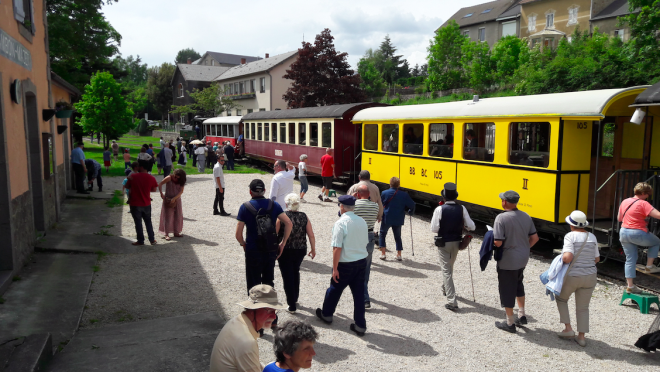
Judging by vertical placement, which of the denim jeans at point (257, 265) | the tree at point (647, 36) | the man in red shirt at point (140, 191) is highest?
the tree at point (647, 36)

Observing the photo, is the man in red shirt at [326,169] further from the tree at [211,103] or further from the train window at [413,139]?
the tree at [211,103]

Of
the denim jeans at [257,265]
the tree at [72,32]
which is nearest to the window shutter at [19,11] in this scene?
the denim jeans at [257,265]

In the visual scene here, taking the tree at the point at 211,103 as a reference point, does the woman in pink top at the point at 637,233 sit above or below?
below

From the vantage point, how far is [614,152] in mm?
9656

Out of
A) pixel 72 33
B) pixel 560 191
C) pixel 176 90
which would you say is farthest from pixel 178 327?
pixel 176 90

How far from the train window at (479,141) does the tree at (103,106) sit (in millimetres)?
26671

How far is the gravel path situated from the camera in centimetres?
548

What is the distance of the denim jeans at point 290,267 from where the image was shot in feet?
20.5

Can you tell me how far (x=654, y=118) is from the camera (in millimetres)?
8969

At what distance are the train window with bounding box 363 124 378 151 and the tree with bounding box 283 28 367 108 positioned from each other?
85.3 feet

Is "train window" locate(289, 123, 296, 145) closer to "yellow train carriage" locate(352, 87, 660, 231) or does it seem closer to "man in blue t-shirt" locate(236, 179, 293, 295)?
"yellow train carriage" locate(352, 87, 660, 231)

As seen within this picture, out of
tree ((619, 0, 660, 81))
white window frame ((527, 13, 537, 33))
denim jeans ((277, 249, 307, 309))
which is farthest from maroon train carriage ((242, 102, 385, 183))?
white window frame ((527, 13, 537, 33))

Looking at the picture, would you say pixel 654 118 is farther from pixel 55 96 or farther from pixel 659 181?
pixel 55 96

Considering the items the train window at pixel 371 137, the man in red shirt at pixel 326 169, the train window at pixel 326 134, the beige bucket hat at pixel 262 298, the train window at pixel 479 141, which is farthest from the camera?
the train window at pixel 326 134
